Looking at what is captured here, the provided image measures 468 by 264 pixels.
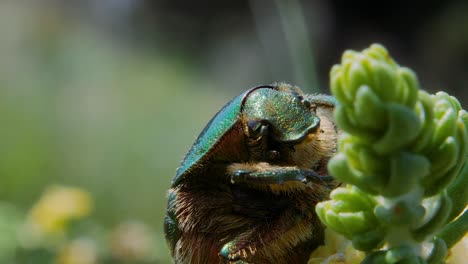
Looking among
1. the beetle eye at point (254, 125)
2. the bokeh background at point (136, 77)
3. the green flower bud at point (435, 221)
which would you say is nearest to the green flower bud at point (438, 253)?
the green flower bud at point (435, 221)

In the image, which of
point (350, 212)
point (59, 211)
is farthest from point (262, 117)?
point (59, 211)

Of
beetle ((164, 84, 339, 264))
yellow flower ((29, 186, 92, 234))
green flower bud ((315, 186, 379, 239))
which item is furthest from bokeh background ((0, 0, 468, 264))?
green flower bud ((315, 186, 379, 239))

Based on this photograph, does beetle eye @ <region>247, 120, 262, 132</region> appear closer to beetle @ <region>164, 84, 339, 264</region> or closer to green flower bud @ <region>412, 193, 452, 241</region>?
beetle @ <region>164, 84, 339, 264</region>

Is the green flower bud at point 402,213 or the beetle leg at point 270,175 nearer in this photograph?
the green flower bud at point 402,213

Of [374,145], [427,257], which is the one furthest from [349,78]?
[427,257]

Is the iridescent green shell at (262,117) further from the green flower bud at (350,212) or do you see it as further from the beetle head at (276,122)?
the green flower bud at (350,212)

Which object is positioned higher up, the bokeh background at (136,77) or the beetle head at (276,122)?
the bokeh background at (136,77)

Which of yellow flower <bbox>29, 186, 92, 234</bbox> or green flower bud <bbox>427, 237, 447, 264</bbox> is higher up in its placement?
yellow flower <bbox>29, 186, 92, 234</bbox>
